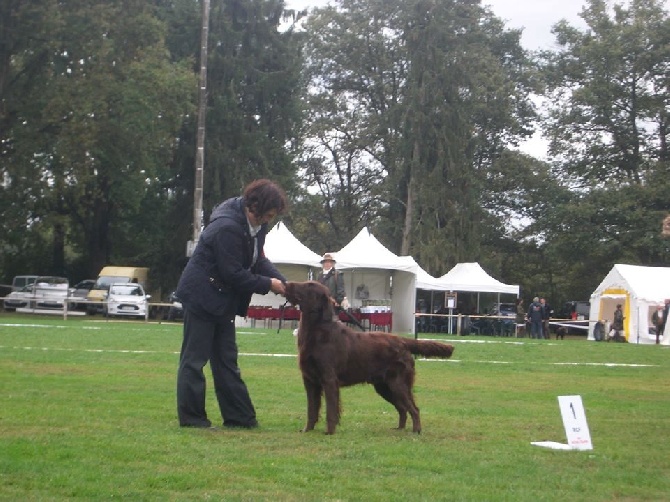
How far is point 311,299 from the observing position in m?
7.68

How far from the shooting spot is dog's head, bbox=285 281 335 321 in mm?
7676

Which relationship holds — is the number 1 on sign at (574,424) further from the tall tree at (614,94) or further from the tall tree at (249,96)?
the tall tree at (614,94)

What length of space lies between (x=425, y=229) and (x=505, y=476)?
4154 cm

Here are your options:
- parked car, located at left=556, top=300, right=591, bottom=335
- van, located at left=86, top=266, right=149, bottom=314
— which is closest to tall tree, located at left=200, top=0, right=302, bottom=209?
van, located at left=86, top=266, right=149, bottom=314

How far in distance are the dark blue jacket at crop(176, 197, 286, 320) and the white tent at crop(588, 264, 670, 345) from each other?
2708 cm

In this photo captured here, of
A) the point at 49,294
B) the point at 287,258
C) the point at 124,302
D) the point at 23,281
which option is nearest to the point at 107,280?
the point at 49,294

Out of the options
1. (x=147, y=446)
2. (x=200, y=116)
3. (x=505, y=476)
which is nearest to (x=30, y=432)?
(x=147, y=446)

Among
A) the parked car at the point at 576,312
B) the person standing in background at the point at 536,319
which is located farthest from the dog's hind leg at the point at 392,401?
the parked car at the point at 576,312

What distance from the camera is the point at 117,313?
3800 cm

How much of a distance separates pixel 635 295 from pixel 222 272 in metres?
28.3

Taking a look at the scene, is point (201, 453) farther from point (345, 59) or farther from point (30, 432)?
point (345, 59)

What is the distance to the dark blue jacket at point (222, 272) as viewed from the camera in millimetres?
7586

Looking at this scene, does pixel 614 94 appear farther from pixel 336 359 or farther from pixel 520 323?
pixel 336 359

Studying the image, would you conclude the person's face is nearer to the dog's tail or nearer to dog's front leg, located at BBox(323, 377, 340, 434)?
dog's front leg, located at BBox(323, 377, 340, 434)
